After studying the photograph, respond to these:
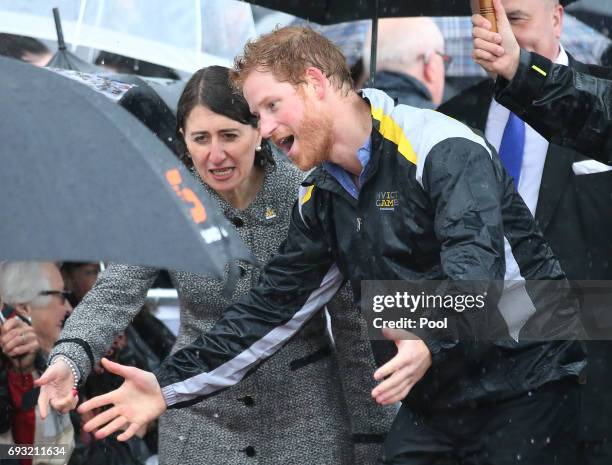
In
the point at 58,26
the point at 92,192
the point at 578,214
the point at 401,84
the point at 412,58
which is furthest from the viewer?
the point at 412,58

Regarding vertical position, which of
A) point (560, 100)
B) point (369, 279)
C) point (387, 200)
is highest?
point (560, 100)

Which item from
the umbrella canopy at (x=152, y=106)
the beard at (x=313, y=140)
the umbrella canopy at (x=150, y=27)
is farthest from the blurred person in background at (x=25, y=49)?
the beard at (x=313, y=140)

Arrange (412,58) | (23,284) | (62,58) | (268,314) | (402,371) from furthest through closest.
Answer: (412,58) → (62,58) → (23,284) → (268,314) → (402,371)

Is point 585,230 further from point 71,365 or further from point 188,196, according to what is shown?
point 188,196

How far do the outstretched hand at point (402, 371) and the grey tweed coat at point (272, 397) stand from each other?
120 centimetres

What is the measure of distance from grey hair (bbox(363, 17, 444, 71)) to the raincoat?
303 cm

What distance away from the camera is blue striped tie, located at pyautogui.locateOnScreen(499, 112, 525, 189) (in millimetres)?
4723

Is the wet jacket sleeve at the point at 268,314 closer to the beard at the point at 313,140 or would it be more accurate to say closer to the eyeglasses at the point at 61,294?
the beard at the point at 313,140

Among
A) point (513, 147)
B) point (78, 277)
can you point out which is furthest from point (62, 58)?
point (513, 147)

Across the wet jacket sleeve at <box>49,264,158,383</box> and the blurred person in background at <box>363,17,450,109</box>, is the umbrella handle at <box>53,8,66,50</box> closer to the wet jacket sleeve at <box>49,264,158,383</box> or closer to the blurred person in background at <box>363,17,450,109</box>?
the blurred person in background at <box>363,17,450,109</box>

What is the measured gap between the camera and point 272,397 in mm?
4531

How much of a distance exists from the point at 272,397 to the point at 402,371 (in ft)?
4.50

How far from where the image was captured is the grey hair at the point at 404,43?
704cm

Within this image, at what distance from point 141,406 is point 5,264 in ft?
7.59
